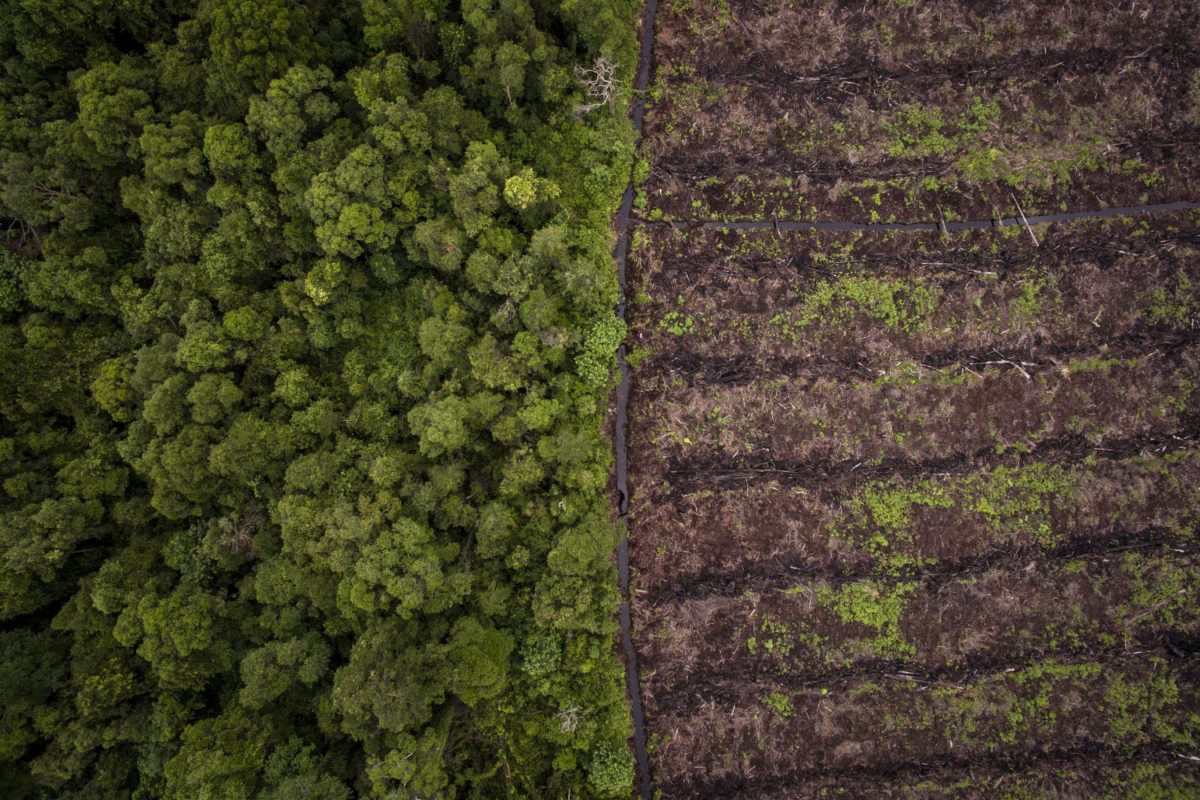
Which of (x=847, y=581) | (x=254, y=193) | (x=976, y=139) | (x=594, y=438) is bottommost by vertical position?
(x=847, y=581)

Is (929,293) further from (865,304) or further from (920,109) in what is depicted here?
(920,109)

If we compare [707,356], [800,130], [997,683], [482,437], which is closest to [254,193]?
[482,437]

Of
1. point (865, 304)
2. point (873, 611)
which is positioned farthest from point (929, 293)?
point (873, 611)

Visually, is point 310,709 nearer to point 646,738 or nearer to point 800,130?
point 646,738

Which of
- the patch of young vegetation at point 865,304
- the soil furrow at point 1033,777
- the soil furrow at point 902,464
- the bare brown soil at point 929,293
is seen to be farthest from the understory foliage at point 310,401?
the soil furrow at point 1033,777

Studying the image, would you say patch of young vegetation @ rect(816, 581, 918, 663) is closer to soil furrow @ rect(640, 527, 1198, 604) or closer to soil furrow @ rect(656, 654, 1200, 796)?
soil furrow @ rect(640, 527, 1198, 604)

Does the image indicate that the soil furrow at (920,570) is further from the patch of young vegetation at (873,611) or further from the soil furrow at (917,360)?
Answer: the soil furrow at (917,360)
